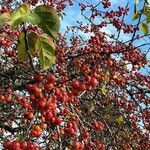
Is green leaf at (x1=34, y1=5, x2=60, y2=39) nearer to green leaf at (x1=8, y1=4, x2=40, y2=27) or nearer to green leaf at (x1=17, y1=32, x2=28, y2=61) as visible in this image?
green leaf at (x1=8, y1=4, x2=40, y2=27)

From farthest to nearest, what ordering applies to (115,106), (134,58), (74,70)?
(134,58)
(115,106)
(74,70)

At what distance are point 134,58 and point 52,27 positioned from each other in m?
7.01

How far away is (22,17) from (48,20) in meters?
0.14

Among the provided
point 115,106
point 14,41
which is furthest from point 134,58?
point 14,41

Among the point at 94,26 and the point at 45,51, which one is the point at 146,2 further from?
the point at 94,26

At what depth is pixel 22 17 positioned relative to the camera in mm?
2066

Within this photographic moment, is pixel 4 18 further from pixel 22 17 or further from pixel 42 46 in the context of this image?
pixel 42 46

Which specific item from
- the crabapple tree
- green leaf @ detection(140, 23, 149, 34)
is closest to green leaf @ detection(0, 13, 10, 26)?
the crabapple tree

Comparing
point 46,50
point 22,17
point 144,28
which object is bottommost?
point 22,17

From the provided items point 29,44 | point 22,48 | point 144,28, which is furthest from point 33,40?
point 144,28

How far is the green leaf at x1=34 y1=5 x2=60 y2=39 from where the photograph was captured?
2113mm

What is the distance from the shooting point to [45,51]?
8.11ft

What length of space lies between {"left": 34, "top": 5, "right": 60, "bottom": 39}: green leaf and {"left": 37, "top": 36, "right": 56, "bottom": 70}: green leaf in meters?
0.23

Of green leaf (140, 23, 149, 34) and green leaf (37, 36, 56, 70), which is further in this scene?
green leaf (140, 23, 149, 34)
